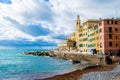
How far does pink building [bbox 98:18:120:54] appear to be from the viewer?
85.9 m

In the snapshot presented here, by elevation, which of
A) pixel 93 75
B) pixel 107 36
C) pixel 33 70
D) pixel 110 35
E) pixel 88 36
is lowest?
pixel 33 70

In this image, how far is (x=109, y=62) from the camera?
72000 mm

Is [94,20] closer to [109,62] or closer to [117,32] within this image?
[117,32]

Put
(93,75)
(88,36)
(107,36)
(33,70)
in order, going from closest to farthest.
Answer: (93,75) → (33,70) → (107,36) → (88,36)

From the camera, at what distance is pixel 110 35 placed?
283 ft

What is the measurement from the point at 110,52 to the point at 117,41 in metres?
4.64

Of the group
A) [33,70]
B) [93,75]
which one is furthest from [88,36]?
[93,75]

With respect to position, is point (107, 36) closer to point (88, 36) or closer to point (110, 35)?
point (110, 35)

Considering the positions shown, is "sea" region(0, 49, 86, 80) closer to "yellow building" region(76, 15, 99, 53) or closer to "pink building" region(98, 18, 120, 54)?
"pink building" region(98, 18, 120, 54)

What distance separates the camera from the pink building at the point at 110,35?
8588cm

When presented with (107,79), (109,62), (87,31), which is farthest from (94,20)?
(107,79)

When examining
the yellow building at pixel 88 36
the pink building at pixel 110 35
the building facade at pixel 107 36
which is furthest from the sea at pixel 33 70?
the yellow building at pixel 88 36

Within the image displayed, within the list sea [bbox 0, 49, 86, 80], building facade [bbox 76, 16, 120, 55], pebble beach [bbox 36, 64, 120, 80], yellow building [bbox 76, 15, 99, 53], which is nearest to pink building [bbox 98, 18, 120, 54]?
building facade [bbox 76, 16, 120, 55]

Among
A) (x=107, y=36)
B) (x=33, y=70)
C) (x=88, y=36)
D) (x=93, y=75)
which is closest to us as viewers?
(x=93, y=75)
